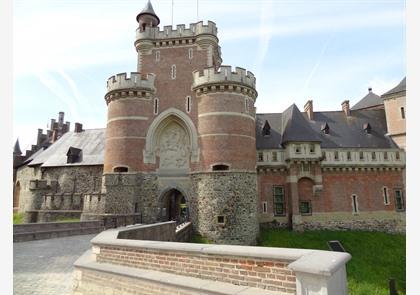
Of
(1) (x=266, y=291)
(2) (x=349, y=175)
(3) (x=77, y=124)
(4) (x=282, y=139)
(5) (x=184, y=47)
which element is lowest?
(1) (x=266, y=291)

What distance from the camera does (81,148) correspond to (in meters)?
29.8

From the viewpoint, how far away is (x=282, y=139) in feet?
80.3

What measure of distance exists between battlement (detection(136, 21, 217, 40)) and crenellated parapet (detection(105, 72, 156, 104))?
11.3 feet

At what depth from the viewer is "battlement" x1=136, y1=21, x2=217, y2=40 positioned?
21.5 metres

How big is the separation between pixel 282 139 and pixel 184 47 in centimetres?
1086

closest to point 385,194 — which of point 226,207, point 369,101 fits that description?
point 369,101

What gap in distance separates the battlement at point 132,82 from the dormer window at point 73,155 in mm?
10064

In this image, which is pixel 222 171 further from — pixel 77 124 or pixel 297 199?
pixel 77 124

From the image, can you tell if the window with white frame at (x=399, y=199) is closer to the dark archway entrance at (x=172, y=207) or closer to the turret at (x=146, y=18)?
the dark archway entrance at (x=172, y=207)

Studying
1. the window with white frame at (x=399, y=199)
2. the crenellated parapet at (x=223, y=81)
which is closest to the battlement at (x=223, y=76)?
the crenellated parapet at (x=223, y=81)

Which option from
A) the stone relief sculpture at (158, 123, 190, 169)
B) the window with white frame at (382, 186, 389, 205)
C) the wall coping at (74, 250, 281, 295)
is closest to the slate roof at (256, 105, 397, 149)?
the window with white frame at (382, 186, 389, 205)

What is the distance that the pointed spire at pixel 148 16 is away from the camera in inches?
925

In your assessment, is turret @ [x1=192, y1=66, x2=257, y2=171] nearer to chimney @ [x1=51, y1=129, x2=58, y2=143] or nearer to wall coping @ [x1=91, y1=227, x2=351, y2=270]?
wall coping @ [x1=91, y1=227, x2=351, y2=270]

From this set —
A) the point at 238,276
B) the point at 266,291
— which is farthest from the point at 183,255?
the point at 266,291
